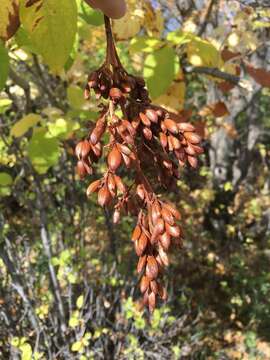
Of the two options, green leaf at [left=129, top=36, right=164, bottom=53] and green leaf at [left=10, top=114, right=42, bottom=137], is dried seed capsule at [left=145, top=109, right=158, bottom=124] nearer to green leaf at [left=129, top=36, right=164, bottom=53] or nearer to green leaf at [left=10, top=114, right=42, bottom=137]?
green leaf at [left=129, top=36, right=164, bottom=53]

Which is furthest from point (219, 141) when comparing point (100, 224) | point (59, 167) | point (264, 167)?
point (59, 167)

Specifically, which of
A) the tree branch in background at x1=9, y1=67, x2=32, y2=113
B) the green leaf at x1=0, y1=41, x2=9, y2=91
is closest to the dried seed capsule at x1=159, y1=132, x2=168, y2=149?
the green leaf at x1=0, y1=41, x2=9, y2=91

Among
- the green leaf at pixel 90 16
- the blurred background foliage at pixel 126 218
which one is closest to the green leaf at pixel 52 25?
the blurred background foliage at pixel 126 218

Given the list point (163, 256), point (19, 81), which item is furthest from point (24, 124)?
point (163, 256)

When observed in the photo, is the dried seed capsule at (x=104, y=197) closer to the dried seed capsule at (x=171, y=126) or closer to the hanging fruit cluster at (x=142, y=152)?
the hanging fruit cluster at (x=142, y=152)

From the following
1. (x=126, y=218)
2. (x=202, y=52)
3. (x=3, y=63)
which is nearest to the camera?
(x=3, y=63)

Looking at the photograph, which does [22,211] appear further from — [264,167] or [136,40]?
[264,167]

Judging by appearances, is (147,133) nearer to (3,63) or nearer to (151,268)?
(151,268)
